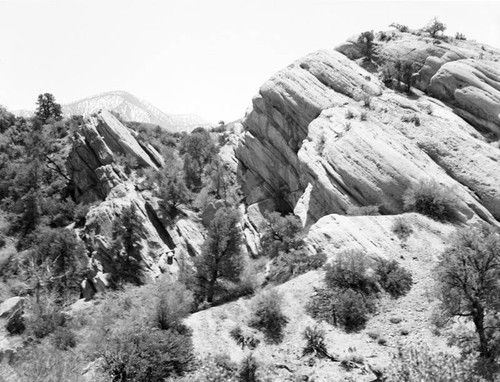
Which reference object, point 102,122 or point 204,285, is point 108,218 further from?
point 204,285

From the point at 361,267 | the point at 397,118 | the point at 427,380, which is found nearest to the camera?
the point at 427,380

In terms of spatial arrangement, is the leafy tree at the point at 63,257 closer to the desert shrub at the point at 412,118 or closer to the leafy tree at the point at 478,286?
the leafy tree at the point at 478,286

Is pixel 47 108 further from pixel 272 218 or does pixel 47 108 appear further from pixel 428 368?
pixel 428 368

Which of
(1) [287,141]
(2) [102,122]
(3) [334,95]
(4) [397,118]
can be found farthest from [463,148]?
(2) [102,122]

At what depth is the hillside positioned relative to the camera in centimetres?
1666

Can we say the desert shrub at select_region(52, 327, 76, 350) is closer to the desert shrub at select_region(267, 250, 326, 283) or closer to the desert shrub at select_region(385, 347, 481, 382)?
the desert shrub at select_region(267, 250, 326, 283)

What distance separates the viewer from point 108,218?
4362 centimetres

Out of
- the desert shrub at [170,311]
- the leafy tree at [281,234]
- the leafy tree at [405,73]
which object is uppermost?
the leafy tree at [405,73]

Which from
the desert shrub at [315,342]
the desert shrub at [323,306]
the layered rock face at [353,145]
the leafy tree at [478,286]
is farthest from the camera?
the layered rock face at [353,145]

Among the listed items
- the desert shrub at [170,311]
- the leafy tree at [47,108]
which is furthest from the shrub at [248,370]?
the leafy tree at [47,108]

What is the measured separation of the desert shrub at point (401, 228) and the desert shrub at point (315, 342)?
10148 mm

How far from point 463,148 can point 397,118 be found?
6952 millimetres

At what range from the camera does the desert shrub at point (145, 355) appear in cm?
1483

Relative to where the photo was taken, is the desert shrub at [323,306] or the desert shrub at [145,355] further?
the desert shrub at [323,306]
